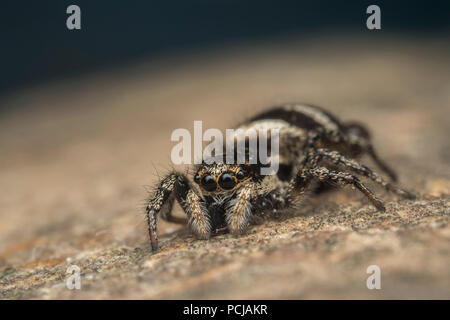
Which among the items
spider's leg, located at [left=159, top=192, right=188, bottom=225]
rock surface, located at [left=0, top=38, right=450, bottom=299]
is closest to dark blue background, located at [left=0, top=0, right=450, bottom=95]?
rock surface, located at [left=0, top=38, right=450, bottom=299]

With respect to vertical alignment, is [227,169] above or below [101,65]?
below

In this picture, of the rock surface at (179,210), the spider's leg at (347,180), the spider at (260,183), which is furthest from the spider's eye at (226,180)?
the spider's leg at (347,180)

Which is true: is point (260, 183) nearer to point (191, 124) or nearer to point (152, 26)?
point (191, 124)

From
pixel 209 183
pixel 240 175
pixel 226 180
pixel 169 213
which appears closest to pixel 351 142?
pixel 240 175

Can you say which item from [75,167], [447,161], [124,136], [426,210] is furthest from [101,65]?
[426,210]

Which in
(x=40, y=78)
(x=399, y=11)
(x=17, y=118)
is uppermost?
(x=399, y=11)

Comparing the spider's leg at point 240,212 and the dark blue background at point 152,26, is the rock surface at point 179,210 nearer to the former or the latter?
the spider's leg at point 240,212
